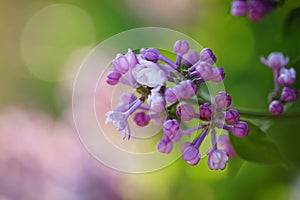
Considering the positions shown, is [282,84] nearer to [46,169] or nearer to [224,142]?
[224,142]

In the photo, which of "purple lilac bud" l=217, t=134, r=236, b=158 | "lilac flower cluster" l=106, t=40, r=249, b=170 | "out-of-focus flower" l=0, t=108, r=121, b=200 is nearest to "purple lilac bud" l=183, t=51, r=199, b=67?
"lilac flower cluster" l=106, t=40, r=249, b=170

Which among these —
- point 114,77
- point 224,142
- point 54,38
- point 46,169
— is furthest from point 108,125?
point 54,38

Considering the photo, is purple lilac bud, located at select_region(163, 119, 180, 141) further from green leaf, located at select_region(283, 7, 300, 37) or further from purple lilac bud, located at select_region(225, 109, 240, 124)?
green leaf, located at select_region(283, 7, 300, 37)

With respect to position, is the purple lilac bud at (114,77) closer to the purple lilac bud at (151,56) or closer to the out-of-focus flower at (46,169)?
the purple lilac bud at (151,56)

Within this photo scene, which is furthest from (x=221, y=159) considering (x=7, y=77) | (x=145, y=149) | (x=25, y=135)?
(x=7, y=77)

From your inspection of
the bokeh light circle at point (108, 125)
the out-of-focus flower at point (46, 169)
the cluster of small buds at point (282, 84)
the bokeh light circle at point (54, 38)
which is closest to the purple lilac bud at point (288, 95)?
the cluster of small buds at point (282, 84)

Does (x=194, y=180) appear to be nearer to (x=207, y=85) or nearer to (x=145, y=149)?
(x=145, y=149)
